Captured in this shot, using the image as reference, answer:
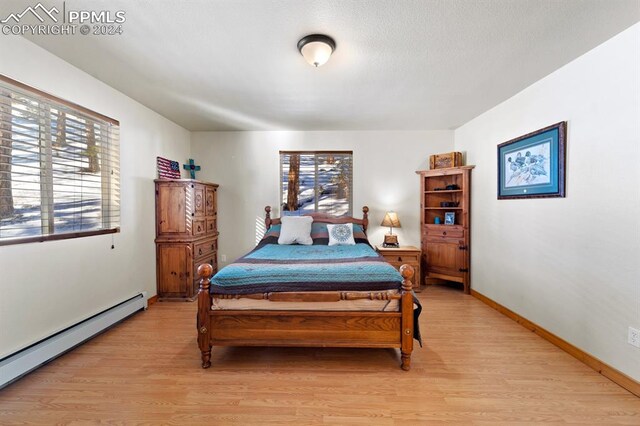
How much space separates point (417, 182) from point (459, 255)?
128cm

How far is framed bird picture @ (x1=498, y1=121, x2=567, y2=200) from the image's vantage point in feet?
7.45

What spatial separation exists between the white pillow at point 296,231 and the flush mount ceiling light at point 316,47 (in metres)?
2.13

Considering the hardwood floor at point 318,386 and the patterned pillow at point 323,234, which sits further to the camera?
the patterned pillow at point 323,234

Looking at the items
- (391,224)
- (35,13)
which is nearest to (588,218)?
(391,224)

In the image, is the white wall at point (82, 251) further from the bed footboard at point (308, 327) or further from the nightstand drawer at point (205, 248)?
the bed footboard at point (308, 327)

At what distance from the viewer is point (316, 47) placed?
1.83 meters

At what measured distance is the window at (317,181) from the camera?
165 inches

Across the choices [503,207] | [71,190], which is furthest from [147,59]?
[503,207]

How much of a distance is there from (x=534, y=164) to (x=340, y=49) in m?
2.21

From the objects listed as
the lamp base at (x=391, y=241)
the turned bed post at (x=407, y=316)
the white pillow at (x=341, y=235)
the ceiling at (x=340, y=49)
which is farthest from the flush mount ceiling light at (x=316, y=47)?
the lamp base at (x=391, y=241)

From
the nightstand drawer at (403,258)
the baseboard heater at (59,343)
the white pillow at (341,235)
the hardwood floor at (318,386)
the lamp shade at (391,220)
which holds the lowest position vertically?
the hardwood floor at (318,386)

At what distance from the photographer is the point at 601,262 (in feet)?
6.35

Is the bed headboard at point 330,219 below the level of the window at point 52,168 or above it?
below

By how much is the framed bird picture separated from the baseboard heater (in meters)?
Result: 4.37
